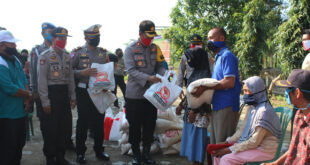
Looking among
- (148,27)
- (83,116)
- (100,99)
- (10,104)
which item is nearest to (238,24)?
(148,27)

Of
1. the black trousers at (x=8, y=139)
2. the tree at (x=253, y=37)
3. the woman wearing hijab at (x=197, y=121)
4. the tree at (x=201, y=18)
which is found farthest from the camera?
the tree at (x=201, y=18)

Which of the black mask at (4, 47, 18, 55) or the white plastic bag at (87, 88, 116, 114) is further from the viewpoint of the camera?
the white plastic bag at (87, 88, 116, 114)

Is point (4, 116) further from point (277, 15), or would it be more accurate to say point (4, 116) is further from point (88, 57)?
point (277, 15)

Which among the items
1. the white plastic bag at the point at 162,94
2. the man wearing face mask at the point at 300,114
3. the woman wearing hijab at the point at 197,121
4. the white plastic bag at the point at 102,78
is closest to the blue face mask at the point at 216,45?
the woman wearing hijab at the point at 197,121

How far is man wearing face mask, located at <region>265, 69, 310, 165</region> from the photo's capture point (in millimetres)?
1864

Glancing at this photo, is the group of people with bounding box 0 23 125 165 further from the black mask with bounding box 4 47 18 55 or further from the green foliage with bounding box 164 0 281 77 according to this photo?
the green foliage with bounding box 164 0 281 77

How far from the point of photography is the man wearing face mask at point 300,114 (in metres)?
1.86

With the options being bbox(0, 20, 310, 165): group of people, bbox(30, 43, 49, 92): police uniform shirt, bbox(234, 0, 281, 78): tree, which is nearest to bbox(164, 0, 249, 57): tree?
bbox(234, 0, 281, 78): tree

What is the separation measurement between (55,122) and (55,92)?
1.42ft

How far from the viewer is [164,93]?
11.3ft

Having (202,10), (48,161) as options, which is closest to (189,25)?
(202,10)

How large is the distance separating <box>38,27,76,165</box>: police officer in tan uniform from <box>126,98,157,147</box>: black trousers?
3.08ft

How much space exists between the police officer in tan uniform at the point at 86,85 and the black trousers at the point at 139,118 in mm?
514

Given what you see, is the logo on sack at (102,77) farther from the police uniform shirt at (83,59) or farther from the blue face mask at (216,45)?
the blue face mask at (216,45)
